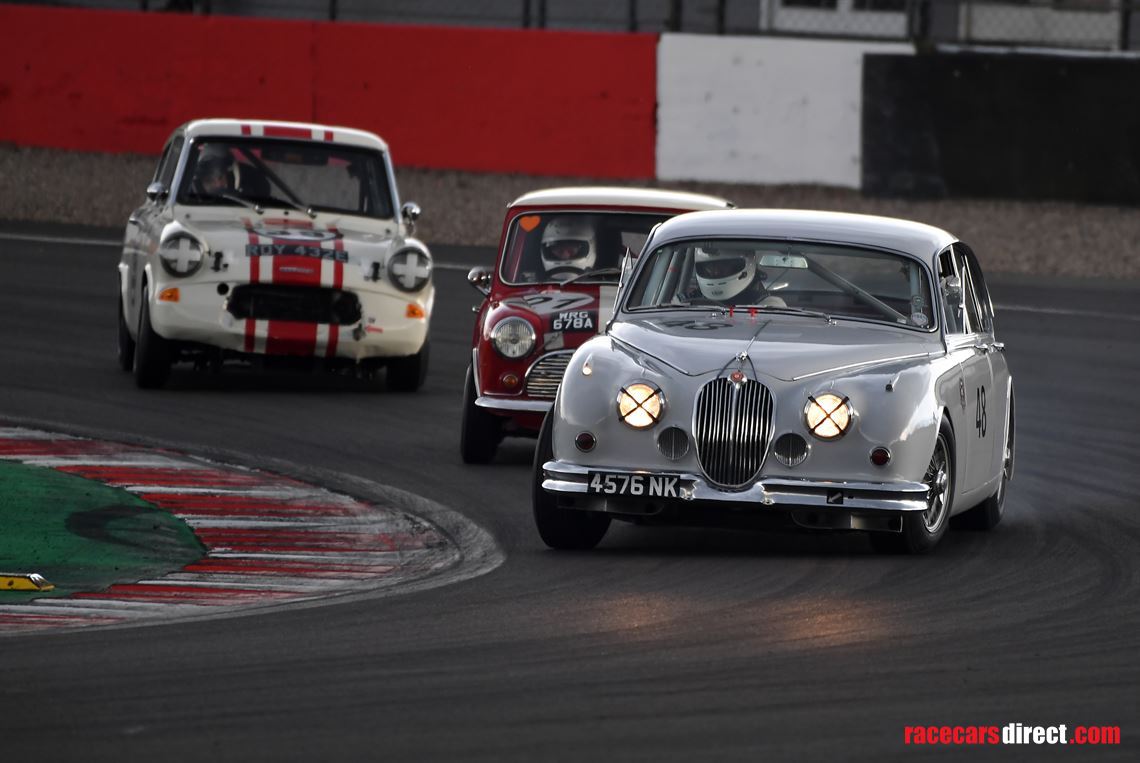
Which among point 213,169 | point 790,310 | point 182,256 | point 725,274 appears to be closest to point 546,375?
point 725,274

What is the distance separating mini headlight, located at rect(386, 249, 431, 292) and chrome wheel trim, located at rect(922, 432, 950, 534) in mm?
5539

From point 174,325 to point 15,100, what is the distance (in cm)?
1134

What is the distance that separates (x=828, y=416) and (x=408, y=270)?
5.82 metres

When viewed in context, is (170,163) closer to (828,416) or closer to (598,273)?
(598,273)

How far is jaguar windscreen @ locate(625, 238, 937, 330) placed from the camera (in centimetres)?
912

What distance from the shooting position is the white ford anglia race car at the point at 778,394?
822cm

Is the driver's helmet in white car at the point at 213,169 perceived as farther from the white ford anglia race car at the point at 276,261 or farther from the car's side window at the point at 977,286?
the car's side window at the point at 977,286

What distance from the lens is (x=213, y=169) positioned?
1422 centimetres

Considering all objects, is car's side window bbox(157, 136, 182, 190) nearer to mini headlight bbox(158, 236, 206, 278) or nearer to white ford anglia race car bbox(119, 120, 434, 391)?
white ford anglia race car bbox(119, 120, 434, 391)

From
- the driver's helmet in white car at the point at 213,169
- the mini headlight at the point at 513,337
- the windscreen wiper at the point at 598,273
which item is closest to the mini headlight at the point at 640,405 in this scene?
the mini headlight at the point at 513,337

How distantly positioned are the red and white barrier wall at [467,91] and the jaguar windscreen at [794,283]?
13610 mm

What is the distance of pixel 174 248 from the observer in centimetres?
1338

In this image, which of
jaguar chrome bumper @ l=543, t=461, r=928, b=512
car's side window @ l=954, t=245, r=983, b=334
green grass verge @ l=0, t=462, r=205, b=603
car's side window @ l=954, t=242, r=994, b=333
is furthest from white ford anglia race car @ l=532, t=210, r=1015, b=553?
green grass verge @ l=0, t=462, r=205, b=603

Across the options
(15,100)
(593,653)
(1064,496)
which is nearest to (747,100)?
(15,100)
